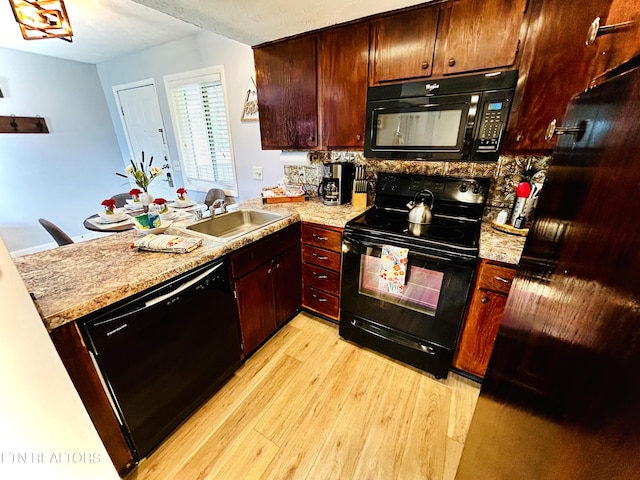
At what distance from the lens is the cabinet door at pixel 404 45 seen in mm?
1416

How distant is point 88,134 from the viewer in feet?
13.0

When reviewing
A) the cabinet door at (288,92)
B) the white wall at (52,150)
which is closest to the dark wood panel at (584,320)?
the cabinet door at (288,92)

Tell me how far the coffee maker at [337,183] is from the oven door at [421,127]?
336 mm

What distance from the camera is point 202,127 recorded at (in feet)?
10.6

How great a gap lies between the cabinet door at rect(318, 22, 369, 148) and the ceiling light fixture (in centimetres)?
161

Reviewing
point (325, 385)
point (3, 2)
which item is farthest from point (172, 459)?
point (3, 2)

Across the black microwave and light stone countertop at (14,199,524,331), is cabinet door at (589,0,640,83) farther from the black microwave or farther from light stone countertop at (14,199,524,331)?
light stone countertop at (14,199,524,331)

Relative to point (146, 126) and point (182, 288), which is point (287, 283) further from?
point (146, 126)

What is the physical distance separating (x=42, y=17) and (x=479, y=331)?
3.20 meters

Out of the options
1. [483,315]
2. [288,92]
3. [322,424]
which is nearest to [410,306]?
[483,315]

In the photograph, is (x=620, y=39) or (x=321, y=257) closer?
(x=620, y=39)

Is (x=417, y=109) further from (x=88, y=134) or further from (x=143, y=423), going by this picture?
(x=88, y=134)

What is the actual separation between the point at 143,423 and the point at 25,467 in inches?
19.3

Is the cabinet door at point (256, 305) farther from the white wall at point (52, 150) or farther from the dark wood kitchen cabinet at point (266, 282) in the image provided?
the white wall at point (52, 150)
